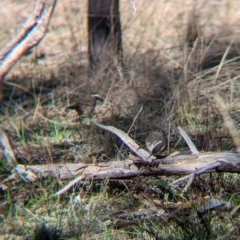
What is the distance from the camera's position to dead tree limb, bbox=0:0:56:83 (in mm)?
2754

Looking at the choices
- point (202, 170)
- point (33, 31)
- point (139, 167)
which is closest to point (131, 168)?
point (139, 167)

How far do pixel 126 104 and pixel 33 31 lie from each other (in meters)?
2.37

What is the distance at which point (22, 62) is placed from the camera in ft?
21.1

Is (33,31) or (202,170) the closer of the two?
(33,31)

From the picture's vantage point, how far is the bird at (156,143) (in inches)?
150

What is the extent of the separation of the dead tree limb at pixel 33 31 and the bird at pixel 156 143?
1230 mm

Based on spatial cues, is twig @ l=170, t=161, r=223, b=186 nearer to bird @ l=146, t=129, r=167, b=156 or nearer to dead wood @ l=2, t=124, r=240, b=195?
dead wood @ l=2, t=124, r=240, b=195

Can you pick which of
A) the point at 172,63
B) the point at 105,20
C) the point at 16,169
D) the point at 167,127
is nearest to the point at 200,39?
the point at 172,63

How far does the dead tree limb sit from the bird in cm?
123

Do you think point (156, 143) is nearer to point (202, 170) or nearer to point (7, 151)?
point (202, 170)

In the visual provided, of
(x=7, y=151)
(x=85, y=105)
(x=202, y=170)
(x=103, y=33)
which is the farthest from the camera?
(x=103, y=33)

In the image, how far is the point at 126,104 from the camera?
5133 mm

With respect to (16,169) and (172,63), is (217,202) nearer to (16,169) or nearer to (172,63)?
(16,169)

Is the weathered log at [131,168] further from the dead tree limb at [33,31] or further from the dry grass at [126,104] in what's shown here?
the dead tree limb at [33,31]
